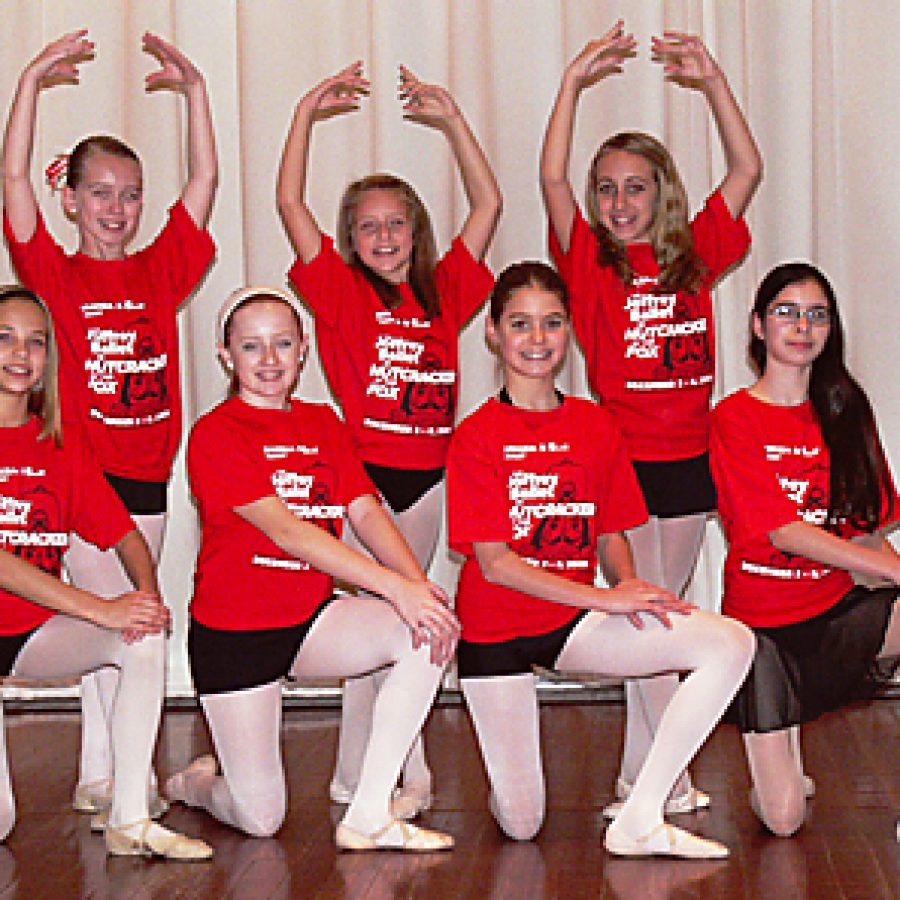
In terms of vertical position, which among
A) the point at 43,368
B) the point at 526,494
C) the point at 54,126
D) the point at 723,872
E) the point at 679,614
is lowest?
the point at 723,872

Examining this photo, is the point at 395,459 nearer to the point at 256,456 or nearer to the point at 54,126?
the point at 256,456

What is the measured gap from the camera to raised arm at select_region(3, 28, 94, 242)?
332 centimetres

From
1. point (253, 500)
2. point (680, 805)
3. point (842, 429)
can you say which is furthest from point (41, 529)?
point (842, 429)

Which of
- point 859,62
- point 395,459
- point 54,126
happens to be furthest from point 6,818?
point 859,62

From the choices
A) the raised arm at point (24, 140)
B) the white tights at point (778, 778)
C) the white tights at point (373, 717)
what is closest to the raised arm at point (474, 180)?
the raised arm at point (24, 140)

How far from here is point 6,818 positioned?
120 inches

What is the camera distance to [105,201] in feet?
11.1

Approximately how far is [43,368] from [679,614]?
1.36 meters

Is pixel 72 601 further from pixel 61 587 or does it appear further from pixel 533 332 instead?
pixel 533 332

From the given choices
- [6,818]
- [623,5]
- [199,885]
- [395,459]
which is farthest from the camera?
[623,5]

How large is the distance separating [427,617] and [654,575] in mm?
698

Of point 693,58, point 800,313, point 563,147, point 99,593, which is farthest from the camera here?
point 693,58

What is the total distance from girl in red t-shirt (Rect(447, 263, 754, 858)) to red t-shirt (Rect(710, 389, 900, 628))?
216 millimetres

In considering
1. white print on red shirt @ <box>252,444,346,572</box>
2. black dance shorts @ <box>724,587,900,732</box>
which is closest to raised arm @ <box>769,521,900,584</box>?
black dance shorts @ <box>724,587,900,732</box>
